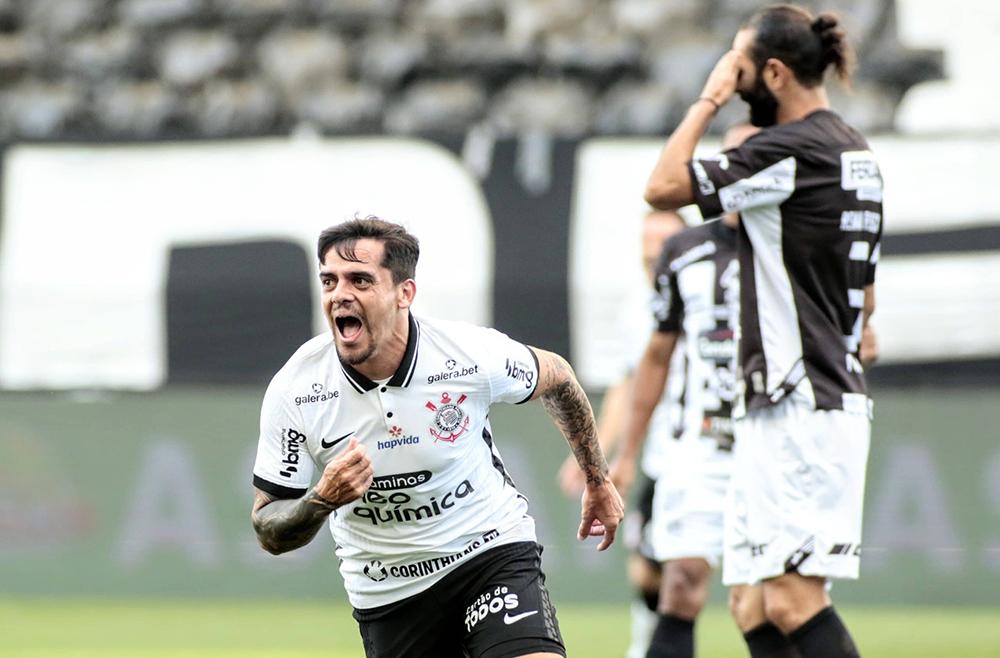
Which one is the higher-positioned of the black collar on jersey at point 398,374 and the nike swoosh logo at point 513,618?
the black collar on jersey at point 398,374

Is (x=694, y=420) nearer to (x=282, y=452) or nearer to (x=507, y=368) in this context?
(x=507, y=368)

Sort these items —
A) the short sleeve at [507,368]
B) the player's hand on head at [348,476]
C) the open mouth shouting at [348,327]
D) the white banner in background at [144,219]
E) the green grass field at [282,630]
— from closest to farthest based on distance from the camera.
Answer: the player's hand on head at [348,476]
the open mouth shouting at [348,327]
the short sleeve at [507,368]
the green grass field at [282,630]
the white banner in background at [144,219]

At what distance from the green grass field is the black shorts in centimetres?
367

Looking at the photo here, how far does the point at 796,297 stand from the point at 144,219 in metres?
7.85

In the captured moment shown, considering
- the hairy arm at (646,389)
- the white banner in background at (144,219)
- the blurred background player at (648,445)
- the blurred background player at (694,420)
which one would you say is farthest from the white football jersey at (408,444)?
the white banner in background at (144,219)

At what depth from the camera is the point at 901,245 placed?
11.6 metres

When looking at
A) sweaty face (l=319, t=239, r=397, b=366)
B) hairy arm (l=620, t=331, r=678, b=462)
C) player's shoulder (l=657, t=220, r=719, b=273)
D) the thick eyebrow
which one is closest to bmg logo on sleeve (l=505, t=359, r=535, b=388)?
sweaty face (l=319, t=239, r=397, b=366)

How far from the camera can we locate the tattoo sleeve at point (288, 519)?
468 centimetres

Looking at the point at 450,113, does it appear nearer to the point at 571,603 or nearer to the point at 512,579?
the point at 571,603

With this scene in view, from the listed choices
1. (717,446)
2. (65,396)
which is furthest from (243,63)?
(717,446)

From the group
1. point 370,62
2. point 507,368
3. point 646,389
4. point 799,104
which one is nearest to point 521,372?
point 507,368

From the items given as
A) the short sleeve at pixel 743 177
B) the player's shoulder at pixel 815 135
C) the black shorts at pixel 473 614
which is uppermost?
the player's shoulder at pixel 815 135

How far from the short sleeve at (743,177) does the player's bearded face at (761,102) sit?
22cm

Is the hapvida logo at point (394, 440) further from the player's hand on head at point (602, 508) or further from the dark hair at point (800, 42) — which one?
the dark hair at point (800, 42)
